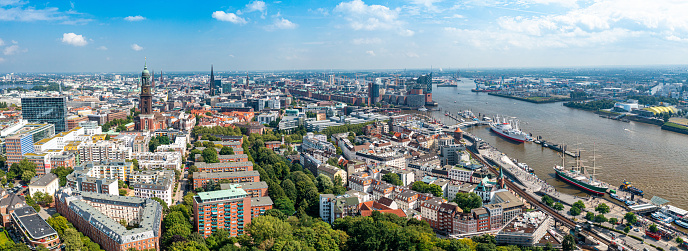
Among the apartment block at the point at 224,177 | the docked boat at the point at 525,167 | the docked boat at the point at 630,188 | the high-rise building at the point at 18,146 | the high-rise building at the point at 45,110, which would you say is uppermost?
the high-rise building at the point at 45,110

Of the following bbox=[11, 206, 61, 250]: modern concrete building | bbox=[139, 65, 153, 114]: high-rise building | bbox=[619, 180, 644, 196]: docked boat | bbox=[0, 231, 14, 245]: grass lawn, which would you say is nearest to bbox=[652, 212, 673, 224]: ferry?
bbox=[619, 180, 644, 196]: docked boat

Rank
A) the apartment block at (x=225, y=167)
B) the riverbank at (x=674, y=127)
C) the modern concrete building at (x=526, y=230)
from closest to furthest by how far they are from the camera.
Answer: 1. the modern concrete building at (x=526, y=230)
2. the apartment block at (x=225, y=167)
3. the riverbank at (x=674, y=127)

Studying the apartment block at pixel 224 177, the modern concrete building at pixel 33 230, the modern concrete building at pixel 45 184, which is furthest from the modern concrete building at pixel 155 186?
the modern concrete building at pixel 33 230

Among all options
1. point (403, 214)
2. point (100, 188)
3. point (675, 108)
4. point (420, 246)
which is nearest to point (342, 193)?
point (403, 214)

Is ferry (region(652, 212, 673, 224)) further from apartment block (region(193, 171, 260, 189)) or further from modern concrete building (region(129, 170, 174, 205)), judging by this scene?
modern concrete building (region(129, 170, 174, 205))

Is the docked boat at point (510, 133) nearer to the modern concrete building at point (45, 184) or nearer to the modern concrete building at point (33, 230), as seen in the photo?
the modern concrete building at point (45, 184)

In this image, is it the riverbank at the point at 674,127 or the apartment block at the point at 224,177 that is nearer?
the apartment block at the point at 224,177

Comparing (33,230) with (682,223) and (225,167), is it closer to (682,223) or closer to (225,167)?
(225,167)

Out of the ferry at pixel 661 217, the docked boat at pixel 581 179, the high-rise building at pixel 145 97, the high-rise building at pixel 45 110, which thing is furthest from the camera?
the high-rise building at pixel 145 97
